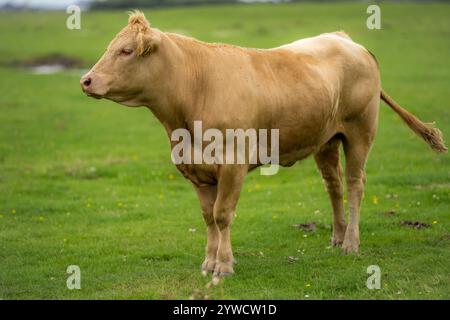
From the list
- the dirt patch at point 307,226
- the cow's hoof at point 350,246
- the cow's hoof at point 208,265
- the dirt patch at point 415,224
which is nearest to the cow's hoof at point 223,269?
the cow's hoof at point 208,265

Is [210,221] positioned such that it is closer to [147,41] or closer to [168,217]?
[147,41]

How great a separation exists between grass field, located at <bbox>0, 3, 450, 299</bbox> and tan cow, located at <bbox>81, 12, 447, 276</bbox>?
2.25ft

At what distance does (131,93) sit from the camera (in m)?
7.41

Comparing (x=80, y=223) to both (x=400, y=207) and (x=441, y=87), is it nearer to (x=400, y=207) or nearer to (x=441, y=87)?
(x=400, y=207)

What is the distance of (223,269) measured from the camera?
779cm

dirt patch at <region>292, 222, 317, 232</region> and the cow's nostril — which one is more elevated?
the cow's nostril

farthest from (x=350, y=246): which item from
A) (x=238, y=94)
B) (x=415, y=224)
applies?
(x=238, y=94)

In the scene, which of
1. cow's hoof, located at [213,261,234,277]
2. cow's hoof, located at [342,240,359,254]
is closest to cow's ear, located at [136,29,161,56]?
cow's hoof, located at [213,261,234,277]

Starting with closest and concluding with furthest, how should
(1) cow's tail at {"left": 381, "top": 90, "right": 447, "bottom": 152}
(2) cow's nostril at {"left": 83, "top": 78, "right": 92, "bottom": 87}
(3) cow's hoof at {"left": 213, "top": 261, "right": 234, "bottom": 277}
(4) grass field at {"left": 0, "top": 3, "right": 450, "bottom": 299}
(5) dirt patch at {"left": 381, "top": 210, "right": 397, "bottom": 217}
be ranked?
(2) cow's nostril at {"left": 83, "top": 78, "right": 92, "bottom": 87} → (4) grass field at {"left": 0, "top": 3, "right": 450, "bottom": 299} → (3) cow's hoof at {"left": 213, "top": 261, "right": 234, "bottom": 277} → (1) cow's tail at {"left": 381, "top": 90, "right": 447, "bottom": 152} → (5) dirt patch at {"left": 381, "top": 210, "right": 397, "bottom": 217}

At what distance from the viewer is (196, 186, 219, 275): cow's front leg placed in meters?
7.96

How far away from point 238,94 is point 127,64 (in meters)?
1.21

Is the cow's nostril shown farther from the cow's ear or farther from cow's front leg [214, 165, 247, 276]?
cow's front leg [214, 165, 247, 276]
